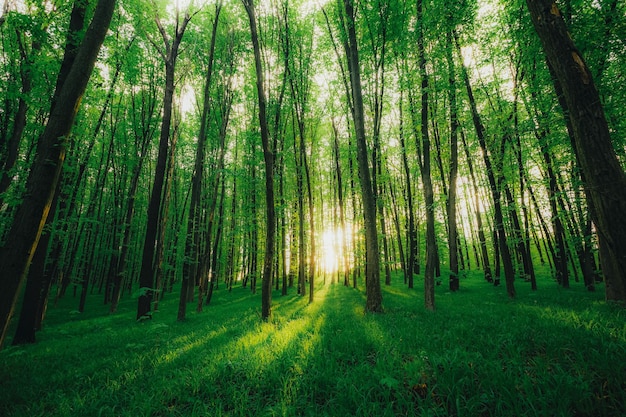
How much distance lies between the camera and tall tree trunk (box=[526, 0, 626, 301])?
314cm

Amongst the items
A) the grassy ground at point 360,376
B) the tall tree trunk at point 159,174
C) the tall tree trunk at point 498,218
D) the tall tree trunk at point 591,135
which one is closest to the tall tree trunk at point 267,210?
the grassy ground at point 360,376

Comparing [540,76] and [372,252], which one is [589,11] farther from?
[372,252]

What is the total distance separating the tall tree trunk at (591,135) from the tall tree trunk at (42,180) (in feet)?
22.6

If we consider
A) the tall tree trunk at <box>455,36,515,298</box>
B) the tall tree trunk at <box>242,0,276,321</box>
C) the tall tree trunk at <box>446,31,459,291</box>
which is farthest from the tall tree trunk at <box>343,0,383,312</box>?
the tall tree trunk at <box>455,36,515,298</box>

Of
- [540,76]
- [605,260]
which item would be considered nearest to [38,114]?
[540,76]

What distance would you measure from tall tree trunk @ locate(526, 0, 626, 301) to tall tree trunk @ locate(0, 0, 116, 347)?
690 centimetres

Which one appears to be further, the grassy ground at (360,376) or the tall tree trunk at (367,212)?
the tall tree trunk at (367,212)

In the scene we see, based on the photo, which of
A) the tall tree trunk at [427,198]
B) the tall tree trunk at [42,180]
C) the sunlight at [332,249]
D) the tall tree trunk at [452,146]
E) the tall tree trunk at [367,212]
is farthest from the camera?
the sunlight at [332,249]

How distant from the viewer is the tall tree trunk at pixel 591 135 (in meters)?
3.14

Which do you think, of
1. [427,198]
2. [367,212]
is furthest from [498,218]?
[367,212]

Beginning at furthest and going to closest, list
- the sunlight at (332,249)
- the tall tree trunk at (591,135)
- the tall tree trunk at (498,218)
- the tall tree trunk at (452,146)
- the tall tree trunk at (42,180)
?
the sunlight at (332,249), the tall tree trunk at (498,218), the tall tree trunk at (452,146), the tall tree trunk at (591,135), the tall tree trunk at (42,180)

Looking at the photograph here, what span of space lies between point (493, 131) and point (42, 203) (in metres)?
15.7

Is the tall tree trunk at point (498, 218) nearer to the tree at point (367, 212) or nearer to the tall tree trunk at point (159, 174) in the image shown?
the tree at point (367, 212)

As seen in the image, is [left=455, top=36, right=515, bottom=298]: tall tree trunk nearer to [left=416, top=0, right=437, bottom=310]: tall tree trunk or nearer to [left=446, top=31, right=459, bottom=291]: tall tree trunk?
[left=446, top=31, right=459, bottom=291]: tall tree trunk
